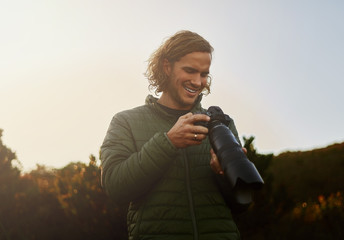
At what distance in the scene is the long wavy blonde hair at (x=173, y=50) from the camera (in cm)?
257

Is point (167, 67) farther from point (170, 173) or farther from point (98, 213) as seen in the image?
point (98, 213)

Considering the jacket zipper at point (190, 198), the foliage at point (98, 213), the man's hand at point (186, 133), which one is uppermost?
the man's hand at point (186, 133)

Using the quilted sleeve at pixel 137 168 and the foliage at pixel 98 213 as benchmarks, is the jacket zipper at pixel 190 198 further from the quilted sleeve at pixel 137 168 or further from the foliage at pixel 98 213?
the foliage at pixel 98 213

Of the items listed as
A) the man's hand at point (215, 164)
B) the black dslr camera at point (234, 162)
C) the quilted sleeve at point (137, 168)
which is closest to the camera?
the black dslr camera at point (234, 162)

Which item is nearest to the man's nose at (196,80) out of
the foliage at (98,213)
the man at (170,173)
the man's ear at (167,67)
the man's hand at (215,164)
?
the man at (170,173)

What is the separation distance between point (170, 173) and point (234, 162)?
445mm

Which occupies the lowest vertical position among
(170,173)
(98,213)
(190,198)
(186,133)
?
(98,213)

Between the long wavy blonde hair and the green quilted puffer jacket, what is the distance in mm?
693

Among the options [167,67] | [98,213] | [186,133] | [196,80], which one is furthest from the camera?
[98,213]

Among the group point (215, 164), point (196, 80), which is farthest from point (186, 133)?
point (196, 80)

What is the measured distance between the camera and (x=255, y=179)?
5.74 feet

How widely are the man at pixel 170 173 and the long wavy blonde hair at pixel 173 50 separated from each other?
0.32 ft

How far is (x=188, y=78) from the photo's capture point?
97.3 inches

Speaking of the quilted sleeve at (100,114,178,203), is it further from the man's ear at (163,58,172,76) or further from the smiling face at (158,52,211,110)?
the man's ear at (163,58,172,76)
